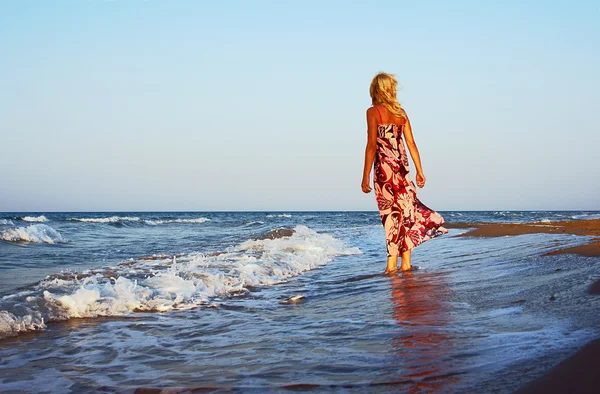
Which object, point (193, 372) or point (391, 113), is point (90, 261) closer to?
point (391, 113)

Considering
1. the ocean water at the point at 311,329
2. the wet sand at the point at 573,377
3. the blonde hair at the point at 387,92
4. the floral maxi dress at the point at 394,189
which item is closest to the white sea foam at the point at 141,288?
the ocean water at the point at 311,329

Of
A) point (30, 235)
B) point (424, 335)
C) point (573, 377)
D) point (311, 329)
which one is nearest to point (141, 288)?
point (311, 329)

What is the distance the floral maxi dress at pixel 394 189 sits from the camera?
5453mm

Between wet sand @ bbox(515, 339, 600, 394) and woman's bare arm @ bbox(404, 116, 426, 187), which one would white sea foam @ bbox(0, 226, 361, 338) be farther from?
wet sand @ bbox(515, 339, 600, 394)

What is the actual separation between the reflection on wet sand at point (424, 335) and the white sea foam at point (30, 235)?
13.1 m

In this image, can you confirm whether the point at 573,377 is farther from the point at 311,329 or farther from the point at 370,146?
the point at 370,146

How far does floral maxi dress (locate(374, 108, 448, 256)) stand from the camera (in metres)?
5.45

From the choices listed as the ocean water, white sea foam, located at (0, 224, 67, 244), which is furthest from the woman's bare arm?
white sea foam, located at (0, 224, 67, 244)

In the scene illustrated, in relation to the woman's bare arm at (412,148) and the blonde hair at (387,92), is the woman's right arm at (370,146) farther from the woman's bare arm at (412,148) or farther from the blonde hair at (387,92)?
the woman's bare arm at (412,148)

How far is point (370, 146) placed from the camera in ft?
18.0

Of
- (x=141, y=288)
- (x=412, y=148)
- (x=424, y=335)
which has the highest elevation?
(x=412, y=148)

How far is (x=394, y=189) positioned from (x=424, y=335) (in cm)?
316

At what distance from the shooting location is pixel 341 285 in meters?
5.05

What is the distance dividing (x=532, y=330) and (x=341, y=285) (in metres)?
2.89
